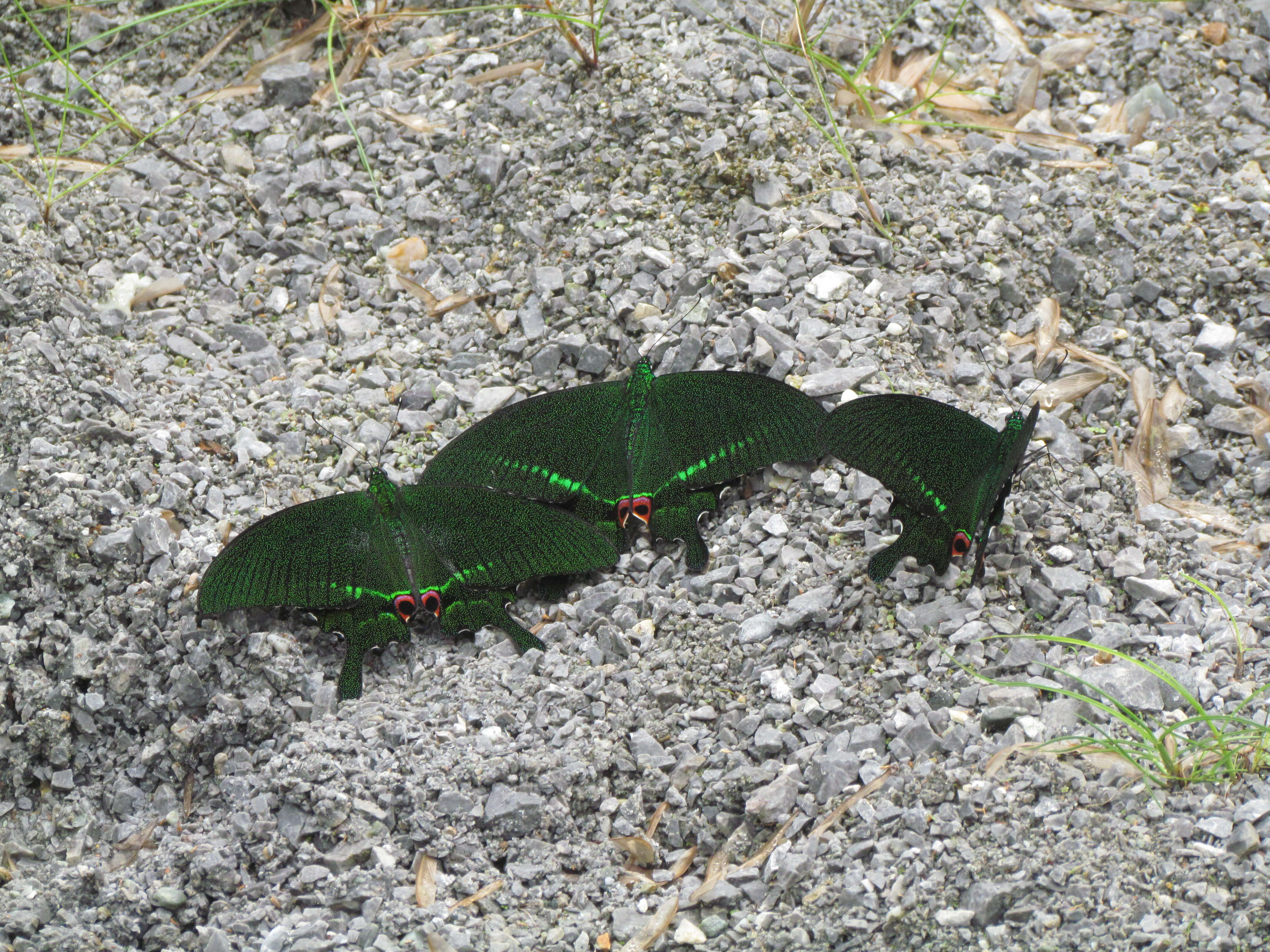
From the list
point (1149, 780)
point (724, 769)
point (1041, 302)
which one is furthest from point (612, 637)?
point (1041, 302)

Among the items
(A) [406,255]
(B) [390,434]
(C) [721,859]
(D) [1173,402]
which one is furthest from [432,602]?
(D) [1173,402]

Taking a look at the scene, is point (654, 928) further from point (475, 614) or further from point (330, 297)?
point (330, 297)

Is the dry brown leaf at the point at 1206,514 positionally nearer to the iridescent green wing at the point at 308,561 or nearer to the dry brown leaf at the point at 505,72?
the iridescent green wing at the point at 308,561

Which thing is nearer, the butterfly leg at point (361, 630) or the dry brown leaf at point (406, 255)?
the butterfly leg at point (361, 630)

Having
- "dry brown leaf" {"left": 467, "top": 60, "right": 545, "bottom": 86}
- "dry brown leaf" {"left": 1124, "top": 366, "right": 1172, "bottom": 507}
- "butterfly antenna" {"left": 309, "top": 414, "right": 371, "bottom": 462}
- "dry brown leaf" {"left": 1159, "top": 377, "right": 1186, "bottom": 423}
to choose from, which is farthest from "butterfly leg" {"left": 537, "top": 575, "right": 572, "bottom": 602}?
"dry brown leaf" {"left": 467, "top": 60, "right": 545, "bottom": 86}

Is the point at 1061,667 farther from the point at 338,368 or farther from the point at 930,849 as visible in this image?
the point at 338,368

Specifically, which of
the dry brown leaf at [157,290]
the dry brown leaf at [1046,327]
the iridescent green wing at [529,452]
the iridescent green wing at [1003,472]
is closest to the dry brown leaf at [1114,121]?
the dry brown leaf at [1046,327]

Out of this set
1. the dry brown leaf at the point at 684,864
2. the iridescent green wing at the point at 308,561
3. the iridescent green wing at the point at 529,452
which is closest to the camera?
the dry brown leaf at the point at 684,864
